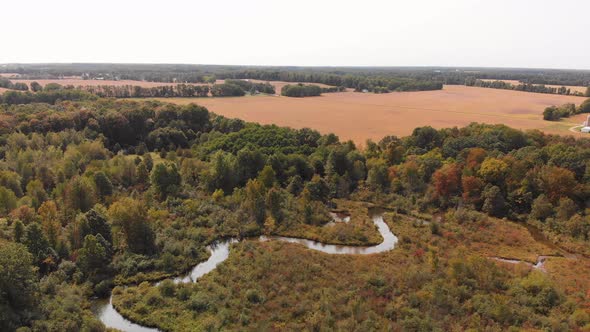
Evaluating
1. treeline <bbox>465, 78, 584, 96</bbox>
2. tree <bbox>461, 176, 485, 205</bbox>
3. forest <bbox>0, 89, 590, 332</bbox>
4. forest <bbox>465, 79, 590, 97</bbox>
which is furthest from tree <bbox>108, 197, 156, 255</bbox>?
treeline <bbox>465, 78, 584, 96</bbox>

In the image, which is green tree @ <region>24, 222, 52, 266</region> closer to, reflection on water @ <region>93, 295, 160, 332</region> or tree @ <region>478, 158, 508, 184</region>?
reflection on water @ <region>93, 295, 160, 332</region>

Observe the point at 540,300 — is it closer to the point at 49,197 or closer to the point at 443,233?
the point at 443,233

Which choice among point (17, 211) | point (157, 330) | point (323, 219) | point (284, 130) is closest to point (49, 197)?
point (17, 211)

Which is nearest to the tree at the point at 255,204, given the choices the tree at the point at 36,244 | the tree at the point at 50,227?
the tree at the point at 50,227

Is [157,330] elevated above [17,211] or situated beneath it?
situated beneath

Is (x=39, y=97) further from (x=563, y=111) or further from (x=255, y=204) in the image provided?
(x=563, y=111)

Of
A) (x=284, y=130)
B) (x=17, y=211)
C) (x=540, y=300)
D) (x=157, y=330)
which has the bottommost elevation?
(x=157, y=330)
